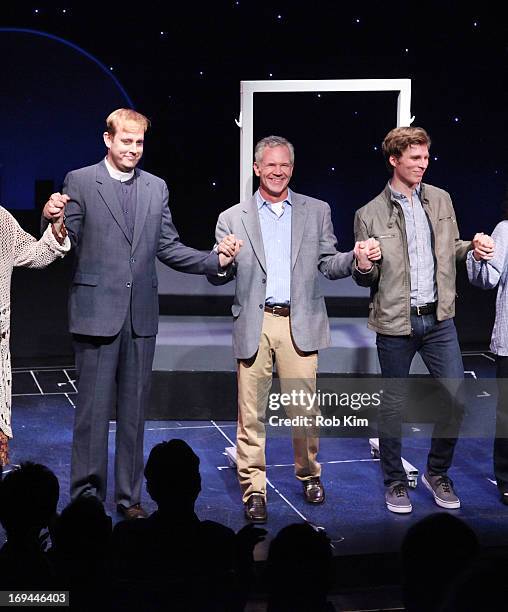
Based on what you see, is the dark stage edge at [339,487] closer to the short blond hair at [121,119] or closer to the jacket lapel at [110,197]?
the jacket lapel at [110,197]

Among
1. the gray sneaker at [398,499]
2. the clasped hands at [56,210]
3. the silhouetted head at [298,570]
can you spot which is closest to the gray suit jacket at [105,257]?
the clasped hands at [56,210]

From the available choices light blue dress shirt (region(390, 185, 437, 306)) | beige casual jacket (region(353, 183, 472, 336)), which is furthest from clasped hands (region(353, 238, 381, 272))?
light blue dress shirt (region(390, 185, 437, 306))

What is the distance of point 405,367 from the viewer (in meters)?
4.46

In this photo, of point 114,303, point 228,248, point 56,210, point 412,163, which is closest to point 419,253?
point 412,163

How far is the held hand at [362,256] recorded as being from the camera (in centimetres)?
A: 421

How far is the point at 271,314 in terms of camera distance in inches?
174

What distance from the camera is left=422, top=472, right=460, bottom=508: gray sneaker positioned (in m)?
4.56

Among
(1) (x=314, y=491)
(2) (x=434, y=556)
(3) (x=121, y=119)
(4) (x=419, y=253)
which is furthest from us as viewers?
(1) (x=314, y=491)

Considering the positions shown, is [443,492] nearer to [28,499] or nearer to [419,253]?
[419,253]

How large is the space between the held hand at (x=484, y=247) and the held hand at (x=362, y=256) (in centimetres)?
44

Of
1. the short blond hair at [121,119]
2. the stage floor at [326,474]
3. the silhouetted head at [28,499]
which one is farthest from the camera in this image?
the stage floor at [326,474]

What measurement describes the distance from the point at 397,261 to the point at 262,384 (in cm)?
74

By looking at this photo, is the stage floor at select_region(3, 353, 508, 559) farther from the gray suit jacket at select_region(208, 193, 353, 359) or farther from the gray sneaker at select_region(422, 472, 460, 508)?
the gray suit jacket at select_region(208, 193, 353, 359)

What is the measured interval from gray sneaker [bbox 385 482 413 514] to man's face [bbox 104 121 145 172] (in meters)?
1.69
